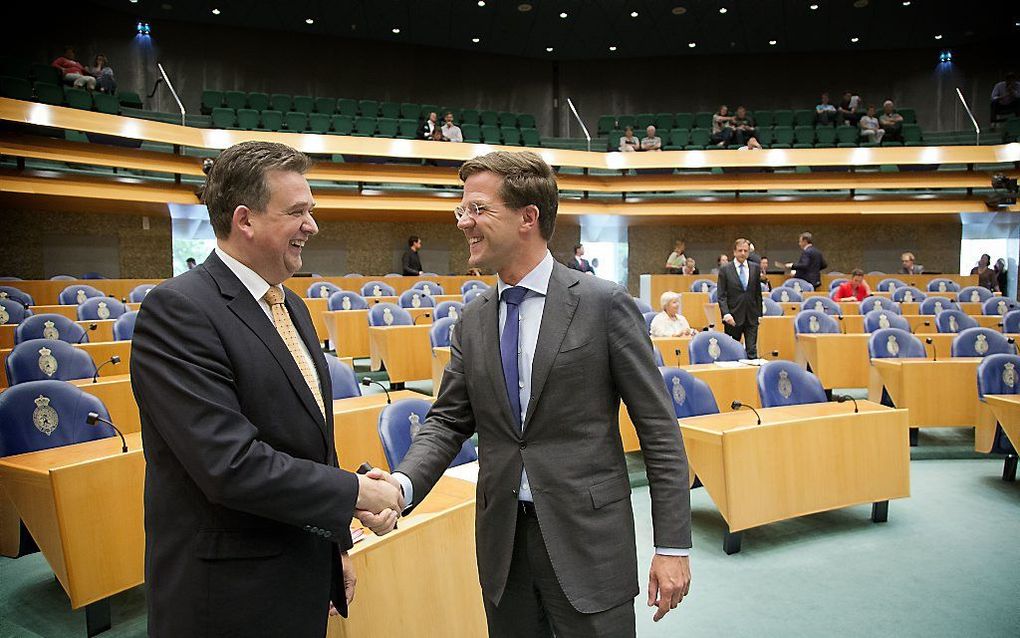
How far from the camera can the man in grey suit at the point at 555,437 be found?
1.53 meters

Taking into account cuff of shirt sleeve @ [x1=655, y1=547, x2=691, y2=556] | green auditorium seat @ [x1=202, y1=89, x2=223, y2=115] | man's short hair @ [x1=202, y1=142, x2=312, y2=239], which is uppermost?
green auditorium seat @ [x1=202, y1=89, x2=223, y2=115]

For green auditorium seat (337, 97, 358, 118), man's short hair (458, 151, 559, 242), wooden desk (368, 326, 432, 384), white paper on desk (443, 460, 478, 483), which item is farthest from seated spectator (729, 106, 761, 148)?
man's short hair (458, 151, 559, 242)

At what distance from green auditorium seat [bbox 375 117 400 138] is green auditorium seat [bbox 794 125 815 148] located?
28.9 ft

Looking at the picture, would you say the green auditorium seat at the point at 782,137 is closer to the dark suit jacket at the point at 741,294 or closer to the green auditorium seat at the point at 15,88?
the dark suit jacket at the point at 741,294

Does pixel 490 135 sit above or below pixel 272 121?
above

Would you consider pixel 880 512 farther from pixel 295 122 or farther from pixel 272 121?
pixel 272 121

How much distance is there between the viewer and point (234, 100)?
14898 millimetres

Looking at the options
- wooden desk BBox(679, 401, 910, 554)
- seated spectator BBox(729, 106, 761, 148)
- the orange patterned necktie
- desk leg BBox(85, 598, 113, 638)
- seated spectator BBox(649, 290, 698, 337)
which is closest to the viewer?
the orange patterned necktie

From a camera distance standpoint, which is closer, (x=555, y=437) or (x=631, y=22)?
(x=555, y=437)

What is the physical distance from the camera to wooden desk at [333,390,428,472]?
3963 mm

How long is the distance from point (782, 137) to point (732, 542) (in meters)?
14.1

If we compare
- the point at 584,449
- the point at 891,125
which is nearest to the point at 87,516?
the point at 584,449

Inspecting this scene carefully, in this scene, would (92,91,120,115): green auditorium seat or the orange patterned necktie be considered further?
(92,91,120,115): green auditorium seat

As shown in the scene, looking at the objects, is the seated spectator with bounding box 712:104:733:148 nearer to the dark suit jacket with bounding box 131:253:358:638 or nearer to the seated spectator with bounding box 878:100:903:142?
the seated spectator with bounding box 878:100:903:142
